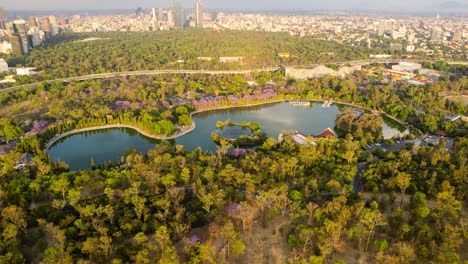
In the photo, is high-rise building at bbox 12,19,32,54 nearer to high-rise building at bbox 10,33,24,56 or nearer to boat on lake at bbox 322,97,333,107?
high-rise building at bbox 10,33,24,56

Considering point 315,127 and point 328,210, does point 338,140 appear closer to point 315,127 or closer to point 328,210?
point 315,127

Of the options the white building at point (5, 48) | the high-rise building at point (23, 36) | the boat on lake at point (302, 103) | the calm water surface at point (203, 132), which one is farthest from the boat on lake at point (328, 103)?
the white building at point (5, 48)

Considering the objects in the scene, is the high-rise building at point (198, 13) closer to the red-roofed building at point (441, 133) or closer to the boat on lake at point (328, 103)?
the boat on lake at point (328, 103)

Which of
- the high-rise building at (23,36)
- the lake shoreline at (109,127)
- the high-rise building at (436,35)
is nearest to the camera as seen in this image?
the lake shoreline at (109,127)

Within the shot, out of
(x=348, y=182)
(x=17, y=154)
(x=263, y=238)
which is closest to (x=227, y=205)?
(x=263, y=238)

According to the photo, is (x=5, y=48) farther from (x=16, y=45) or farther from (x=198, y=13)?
(x=198, y=13)

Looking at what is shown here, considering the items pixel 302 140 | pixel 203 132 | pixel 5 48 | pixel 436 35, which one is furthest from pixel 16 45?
pixel 436 35
